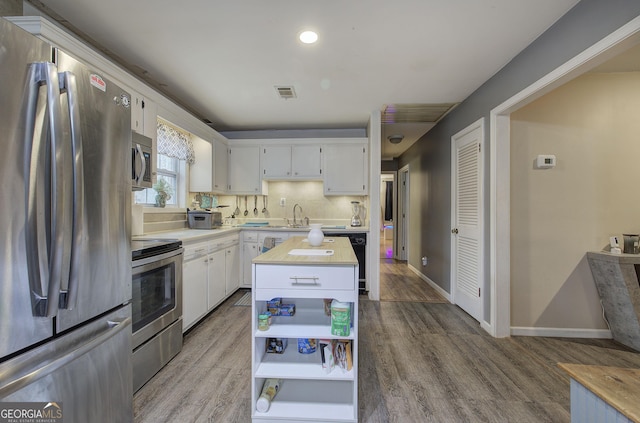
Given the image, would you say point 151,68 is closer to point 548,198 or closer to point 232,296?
point 232,296

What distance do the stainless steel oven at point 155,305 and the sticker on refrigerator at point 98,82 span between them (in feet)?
3.07

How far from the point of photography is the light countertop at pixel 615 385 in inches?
36.2

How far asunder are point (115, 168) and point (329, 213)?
325cm

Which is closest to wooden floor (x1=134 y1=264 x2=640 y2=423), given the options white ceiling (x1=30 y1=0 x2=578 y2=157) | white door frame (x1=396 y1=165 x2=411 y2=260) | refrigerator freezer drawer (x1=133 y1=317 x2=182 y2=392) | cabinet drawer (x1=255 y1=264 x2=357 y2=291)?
refrigerator freezer drawer (x1=133 y1=317 x2=182 y2=392)

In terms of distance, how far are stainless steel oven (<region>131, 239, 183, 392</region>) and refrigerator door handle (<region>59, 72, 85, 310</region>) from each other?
2.12 feet

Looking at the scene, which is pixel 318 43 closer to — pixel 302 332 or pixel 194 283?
pixel 302 332

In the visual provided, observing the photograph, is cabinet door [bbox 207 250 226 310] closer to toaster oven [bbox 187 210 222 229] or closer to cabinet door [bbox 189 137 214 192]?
toaster oven [bbox 187 210 222 229]

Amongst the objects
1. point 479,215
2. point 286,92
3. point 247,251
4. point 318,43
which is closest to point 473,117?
point 479,215

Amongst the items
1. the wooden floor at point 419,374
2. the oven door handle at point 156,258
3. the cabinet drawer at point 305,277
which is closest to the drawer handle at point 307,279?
the cabinet drawer at point 305,277

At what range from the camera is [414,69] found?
95.3 inches

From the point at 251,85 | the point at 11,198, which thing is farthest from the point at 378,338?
the point at 251,85

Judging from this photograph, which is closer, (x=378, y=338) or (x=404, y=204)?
(x=378, y=338)

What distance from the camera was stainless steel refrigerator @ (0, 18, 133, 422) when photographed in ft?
2.88

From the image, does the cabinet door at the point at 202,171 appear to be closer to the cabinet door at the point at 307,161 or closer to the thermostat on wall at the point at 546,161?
the cabinet door at the point at 307,161
